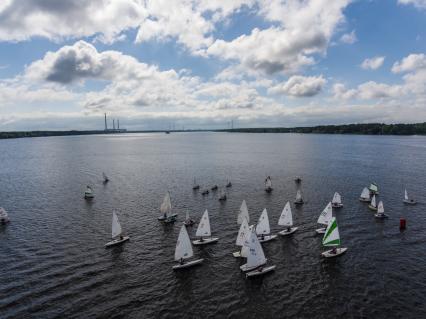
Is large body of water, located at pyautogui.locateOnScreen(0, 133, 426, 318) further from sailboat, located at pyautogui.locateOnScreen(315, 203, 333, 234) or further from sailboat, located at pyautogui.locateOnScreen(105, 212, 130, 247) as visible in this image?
sailboat, located at pyautogui.locateOnScreen(315, 203, 333, 234)

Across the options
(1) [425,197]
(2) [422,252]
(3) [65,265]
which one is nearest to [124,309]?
(3) [65,265]

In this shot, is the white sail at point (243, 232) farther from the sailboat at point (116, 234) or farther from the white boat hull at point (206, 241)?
the sailboat at point (116, 234)

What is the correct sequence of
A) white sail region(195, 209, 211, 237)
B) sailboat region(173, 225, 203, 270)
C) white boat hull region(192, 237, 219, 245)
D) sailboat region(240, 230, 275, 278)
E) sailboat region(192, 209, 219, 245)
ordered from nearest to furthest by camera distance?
sailboat region(240, 230, 275, 278) < sailboat region(173, 225, 203, 270) < white boat hull region(192, 237, 219, 245) < sailboat region(192, 209, 219, 245) < white sail region(195, 209, 211, 237)

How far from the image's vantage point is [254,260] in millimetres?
41344

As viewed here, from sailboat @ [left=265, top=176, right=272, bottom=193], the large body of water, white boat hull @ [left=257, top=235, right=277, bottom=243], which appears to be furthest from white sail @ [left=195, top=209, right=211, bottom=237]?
sailboat @ [left=265, top=176, right=272, bottom=193]

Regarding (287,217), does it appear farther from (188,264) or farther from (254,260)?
(188,264)

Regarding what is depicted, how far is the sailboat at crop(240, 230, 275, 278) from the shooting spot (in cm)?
4075

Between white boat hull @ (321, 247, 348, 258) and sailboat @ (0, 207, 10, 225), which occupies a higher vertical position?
sailboat @ (0, 207, 10, 225)

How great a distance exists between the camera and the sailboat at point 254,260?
4075cm

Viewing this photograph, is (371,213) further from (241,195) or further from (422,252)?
(241,195)

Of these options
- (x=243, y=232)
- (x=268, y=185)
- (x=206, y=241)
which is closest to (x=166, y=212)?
(x=206, y=241)

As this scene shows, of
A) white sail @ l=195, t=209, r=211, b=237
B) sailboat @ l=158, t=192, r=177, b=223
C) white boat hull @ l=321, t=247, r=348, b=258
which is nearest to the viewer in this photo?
white boat hull @ l=321, t=247, r=348, b=258

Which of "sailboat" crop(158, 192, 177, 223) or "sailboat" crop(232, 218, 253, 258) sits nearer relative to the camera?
"sailboat" crop(232, 218, 253, 258)

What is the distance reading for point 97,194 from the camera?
9075cm
